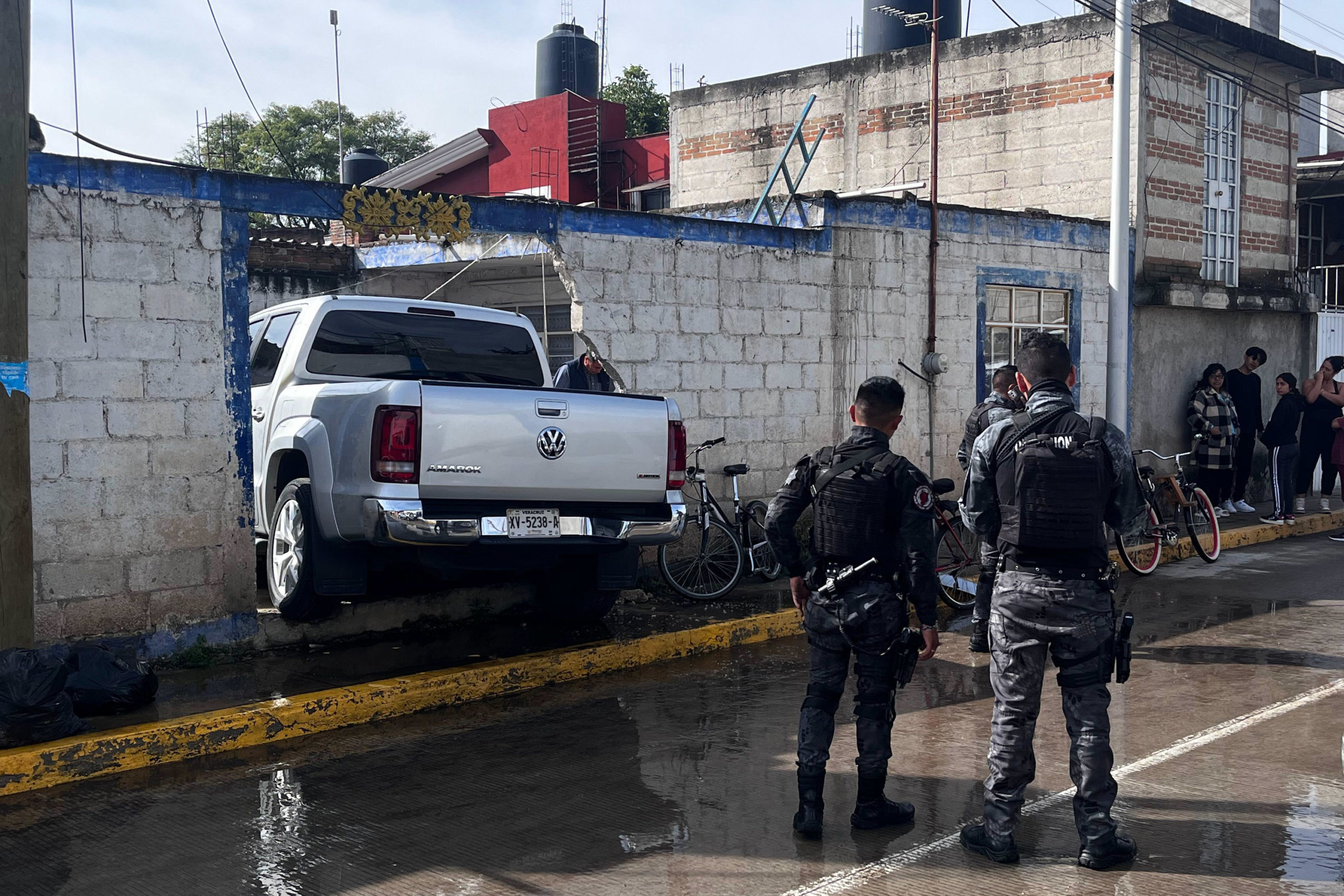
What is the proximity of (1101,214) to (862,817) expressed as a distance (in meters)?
12.6

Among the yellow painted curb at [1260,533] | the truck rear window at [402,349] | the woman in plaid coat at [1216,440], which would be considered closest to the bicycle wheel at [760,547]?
the truck rear window at [402,349]

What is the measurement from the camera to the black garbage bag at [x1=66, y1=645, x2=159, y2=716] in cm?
651

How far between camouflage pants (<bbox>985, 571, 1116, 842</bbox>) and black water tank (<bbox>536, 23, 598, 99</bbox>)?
116 feet

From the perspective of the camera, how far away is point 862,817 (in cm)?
510

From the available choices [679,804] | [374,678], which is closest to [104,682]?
[374,678]

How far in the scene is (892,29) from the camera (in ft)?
74.2

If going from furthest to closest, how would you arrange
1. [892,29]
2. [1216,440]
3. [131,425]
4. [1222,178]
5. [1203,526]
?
[892,29] → [1222,178] → [1216,440] → [1203,526] → [131,425]

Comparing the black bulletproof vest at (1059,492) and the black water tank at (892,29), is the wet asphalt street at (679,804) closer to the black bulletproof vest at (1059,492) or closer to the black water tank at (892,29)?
the black bulletproof vest at (1059,492)

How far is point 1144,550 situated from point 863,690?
7586 millimetres

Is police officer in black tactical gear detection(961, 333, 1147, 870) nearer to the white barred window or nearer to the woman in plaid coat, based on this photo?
the woman in plaid coat

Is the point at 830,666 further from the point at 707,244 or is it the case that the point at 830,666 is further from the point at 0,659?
the point at 707,244

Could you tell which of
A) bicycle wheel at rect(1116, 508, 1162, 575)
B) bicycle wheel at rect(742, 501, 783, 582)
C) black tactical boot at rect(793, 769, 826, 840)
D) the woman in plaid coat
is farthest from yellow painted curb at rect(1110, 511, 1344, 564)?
black tactical boot at rect(793, 769, 826, 840)

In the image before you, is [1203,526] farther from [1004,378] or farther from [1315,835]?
[1315,835]

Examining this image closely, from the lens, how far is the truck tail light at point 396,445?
692 cm
